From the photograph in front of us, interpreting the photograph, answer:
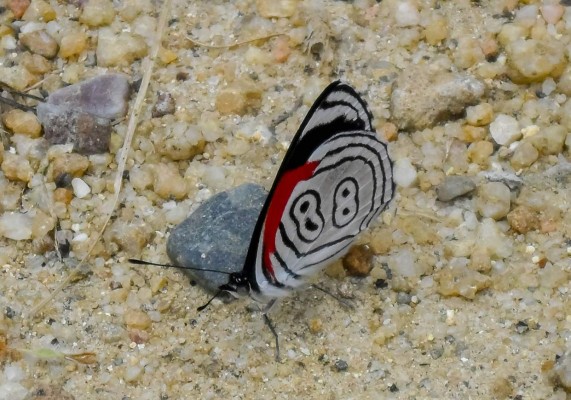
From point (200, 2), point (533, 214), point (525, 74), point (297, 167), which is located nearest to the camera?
point (297, 167)

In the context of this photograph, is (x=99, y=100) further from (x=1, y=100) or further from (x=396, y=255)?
(x=396, y=255)

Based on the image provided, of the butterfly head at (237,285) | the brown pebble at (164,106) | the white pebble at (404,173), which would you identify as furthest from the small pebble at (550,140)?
the brown pebble at (164,106)

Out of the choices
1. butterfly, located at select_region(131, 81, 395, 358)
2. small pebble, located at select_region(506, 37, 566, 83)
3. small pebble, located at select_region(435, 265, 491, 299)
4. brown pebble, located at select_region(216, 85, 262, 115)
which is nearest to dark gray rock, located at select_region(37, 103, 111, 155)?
brown pebble, located at select_region(216, 85, 262, 115)

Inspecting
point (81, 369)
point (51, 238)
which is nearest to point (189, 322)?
point (81, 369)

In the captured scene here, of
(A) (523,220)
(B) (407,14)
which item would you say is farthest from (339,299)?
(B) (407,14)

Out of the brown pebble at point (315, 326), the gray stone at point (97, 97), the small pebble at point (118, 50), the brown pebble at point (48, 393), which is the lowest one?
the brown pebble at point (48, 393)

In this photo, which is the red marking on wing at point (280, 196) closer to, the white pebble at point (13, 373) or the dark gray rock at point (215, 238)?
the dark gray rock at point (215, 238)

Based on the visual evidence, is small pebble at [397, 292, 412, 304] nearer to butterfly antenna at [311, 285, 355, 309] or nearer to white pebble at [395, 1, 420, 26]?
butterfly antenna at [311, 285, 355, 309]
